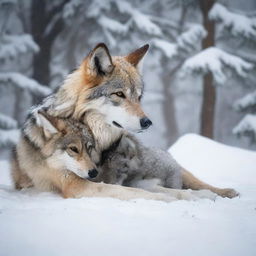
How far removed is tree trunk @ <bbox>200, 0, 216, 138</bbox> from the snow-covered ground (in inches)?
388

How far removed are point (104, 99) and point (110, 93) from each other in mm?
97

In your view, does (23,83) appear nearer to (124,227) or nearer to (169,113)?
(124,227)

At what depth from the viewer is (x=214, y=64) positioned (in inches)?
502

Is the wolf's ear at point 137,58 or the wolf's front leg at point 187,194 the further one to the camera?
the wolf's ear at point 137,58

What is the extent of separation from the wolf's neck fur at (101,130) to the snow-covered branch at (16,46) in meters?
10.2

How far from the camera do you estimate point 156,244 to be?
2854 millimetres

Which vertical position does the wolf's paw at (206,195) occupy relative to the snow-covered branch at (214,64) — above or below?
above

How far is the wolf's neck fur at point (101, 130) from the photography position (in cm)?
470

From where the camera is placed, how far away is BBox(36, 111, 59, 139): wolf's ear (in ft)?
14.7

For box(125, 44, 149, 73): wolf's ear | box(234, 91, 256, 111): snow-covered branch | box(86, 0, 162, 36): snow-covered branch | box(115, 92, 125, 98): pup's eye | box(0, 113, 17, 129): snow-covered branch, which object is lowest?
box(0, 113, 17, 129): snow-covered branch

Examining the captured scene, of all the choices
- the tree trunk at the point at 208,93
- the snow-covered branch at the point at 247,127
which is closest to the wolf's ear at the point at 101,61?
the tree trunk at the point at 208,93

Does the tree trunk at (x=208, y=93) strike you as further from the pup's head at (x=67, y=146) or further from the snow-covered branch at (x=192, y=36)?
the pup's head at (x=67, y=146)

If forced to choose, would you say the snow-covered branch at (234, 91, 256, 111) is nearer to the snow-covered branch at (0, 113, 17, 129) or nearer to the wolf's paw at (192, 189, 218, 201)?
the snow-covered branch at (0, 113, 17, 129)

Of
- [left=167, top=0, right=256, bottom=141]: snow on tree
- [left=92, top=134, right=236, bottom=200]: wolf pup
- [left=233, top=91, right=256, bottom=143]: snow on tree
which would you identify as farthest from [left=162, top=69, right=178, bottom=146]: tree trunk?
[left=92, top=134, right=236, bottom=200]: wolf pup
